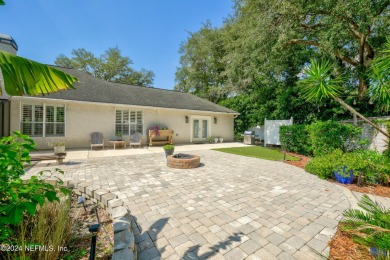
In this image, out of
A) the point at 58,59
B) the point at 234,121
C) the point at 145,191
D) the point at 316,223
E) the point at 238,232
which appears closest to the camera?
the point at 238,232

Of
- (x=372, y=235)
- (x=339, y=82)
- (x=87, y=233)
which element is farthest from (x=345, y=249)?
(x=87, y=233)

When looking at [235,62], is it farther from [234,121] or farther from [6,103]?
[6,103]

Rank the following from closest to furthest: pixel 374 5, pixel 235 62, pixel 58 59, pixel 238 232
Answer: pixel 238 232 → pixel 374 5 → pixel 235 62 → pixel 58 59

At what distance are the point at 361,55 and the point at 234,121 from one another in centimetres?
1180

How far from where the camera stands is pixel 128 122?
13.5m

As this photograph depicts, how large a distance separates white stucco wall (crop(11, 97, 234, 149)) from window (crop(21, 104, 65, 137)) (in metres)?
0.27

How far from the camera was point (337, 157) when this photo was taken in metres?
6.45

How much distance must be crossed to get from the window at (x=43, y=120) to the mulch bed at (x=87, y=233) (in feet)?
31.4

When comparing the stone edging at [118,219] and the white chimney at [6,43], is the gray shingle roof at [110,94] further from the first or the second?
the stone edging at [118,219]

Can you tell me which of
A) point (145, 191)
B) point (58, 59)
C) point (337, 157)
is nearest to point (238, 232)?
point (145, 191)

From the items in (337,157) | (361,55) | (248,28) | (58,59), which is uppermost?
(58,59)

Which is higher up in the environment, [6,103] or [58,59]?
[58,59]

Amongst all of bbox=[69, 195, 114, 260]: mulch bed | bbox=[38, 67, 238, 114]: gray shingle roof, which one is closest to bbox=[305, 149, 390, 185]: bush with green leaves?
bbox=[69, 195, 114, 260]: mulch bed

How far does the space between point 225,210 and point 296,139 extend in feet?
31.0
